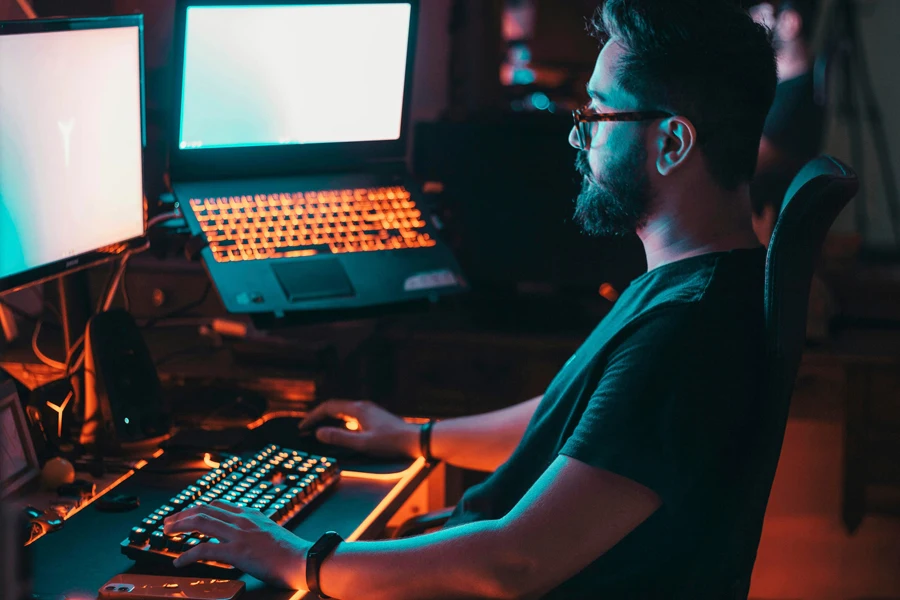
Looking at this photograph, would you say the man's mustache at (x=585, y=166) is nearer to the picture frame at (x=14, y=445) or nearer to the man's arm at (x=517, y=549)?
the man's arm at (x=517, y=549)

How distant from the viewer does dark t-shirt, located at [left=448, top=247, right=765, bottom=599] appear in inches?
40.1

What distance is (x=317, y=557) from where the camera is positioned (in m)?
1.11

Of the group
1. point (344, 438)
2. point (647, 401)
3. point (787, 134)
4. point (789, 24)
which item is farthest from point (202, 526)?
point (789, 24)

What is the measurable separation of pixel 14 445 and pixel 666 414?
845 mm

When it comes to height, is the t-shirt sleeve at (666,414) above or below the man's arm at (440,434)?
above

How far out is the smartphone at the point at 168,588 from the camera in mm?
1052

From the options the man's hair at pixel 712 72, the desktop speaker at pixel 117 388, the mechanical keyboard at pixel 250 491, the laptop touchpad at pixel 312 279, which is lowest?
the mechanical keyboard at pixel 250 491

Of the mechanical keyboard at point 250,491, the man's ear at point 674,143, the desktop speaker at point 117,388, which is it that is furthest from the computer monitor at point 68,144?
the man's ear at point 674,143

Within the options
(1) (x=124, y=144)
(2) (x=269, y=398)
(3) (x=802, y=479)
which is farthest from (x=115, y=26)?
(3) (x=802, y=479)

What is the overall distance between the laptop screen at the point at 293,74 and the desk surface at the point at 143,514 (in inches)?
21.6

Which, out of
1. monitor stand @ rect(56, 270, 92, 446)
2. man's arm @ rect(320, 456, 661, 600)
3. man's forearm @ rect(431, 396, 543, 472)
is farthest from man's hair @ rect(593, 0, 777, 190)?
monitor stand @ rect(56, 270, 92, 446)

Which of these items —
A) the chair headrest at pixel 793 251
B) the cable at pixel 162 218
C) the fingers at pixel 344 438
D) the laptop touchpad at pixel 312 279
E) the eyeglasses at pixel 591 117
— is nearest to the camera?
the chair headrest at pixel 793 251

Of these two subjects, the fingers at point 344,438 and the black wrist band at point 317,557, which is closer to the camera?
the black wrist band at point 317,557

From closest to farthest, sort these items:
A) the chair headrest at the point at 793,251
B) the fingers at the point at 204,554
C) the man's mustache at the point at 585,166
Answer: the chair headrest at the point at 793,251 < the fingers at the point at 204,554 < the man's mustache at the point at 585,166
